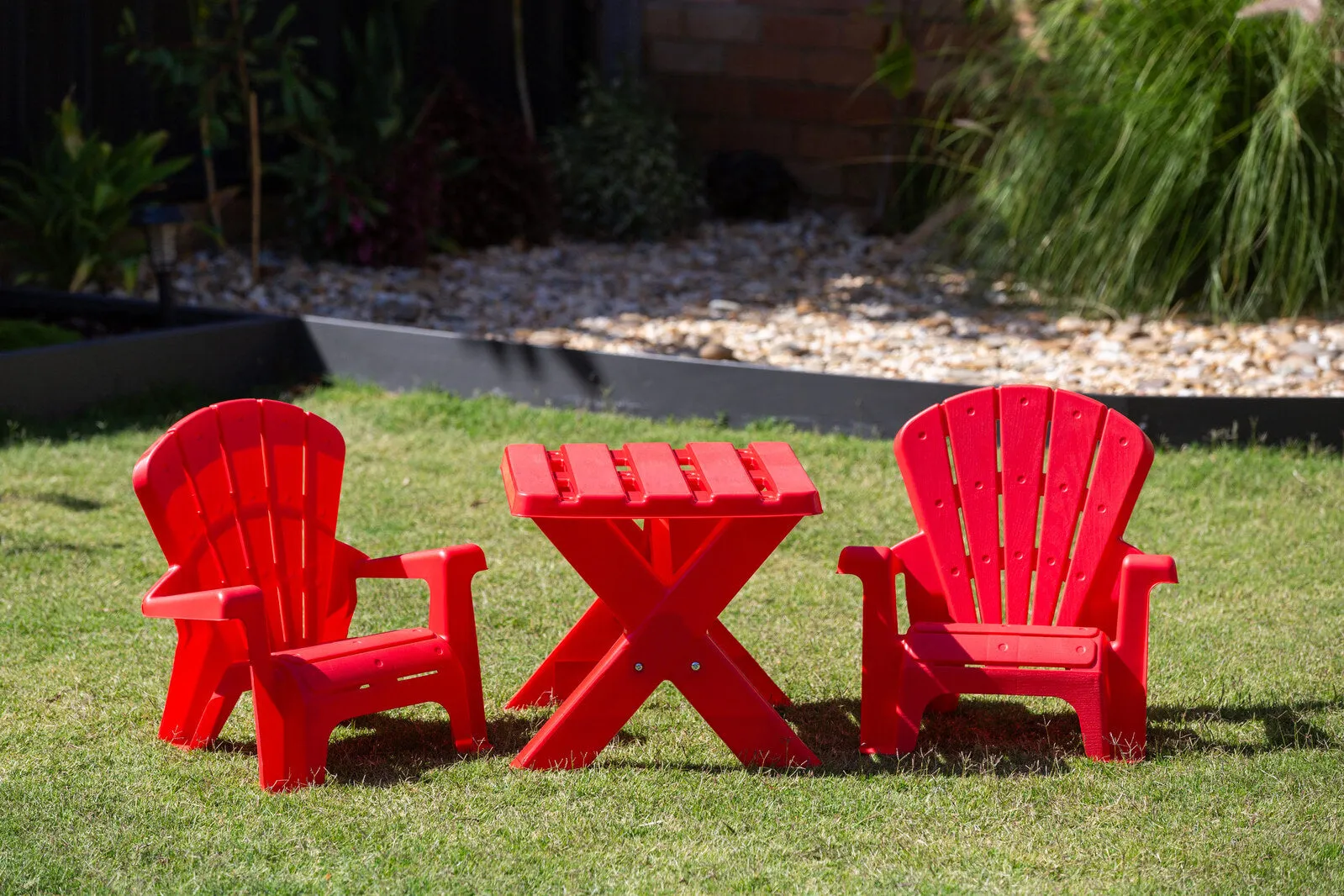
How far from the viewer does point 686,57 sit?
1069 centimetres

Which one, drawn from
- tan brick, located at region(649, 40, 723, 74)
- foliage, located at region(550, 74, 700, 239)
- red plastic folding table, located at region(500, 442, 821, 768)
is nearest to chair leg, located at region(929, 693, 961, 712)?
red plastic folding table, located at region(500, 442, 821, 768)

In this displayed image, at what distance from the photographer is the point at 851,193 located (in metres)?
10.3

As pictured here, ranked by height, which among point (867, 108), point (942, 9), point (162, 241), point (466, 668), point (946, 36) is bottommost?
point (466, 668)

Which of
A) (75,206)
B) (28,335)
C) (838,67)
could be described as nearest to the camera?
(28,335)

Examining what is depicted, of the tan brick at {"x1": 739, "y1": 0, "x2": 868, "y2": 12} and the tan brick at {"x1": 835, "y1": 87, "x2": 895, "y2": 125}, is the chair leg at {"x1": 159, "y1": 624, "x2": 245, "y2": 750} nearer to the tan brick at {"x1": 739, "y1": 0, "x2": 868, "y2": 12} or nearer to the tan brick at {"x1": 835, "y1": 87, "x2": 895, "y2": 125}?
the tan brick at {"x1": 835, "y1": 87, "x2": 895, "y2": 125}

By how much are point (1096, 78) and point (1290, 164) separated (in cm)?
107

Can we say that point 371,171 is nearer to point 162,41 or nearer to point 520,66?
point 162,41

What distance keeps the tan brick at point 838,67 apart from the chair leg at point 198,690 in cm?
789

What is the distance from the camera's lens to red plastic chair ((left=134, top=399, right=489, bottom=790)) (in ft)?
9.65

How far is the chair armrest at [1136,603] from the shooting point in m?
3.12

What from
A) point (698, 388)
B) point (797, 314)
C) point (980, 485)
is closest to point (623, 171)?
point (797, 314)

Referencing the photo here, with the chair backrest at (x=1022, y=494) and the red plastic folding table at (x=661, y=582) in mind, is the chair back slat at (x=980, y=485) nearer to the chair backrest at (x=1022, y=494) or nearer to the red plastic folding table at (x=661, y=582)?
the chair backrest at (x=1022, y=494)

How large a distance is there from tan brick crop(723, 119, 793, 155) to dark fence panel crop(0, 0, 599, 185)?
46.6 inches

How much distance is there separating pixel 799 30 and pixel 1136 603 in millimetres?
7856
